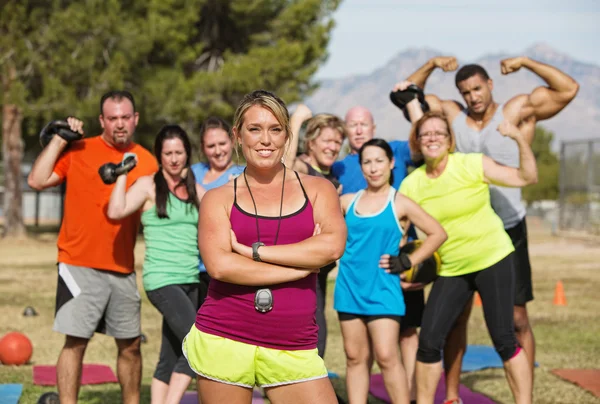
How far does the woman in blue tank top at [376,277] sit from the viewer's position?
5742 millimetres

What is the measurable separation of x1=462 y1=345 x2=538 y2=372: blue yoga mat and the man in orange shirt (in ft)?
10.9

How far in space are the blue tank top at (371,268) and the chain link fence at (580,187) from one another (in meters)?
25.8

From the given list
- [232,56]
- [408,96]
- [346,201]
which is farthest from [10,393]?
[232,56]

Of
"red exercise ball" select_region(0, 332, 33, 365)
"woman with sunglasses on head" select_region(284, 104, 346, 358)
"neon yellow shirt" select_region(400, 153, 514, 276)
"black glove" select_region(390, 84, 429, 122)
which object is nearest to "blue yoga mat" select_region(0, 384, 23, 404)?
"red exercise ball" select_region(0, 332, 33, 365)

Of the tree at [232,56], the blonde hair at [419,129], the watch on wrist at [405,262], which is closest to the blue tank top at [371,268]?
the watch on wrist at [405,262]

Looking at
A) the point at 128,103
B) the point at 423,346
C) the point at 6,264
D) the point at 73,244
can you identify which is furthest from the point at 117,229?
the point at 6,264

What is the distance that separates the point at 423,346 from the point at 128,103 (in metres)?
2.48

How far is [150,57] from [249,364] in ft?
90.8

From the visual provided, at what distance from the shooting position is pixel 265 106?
378cm

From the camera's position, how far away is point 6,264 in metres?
20.1

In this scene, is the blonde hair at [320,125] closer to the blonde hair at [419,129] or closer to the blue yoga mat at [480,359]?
the blonde hair at [419,129]

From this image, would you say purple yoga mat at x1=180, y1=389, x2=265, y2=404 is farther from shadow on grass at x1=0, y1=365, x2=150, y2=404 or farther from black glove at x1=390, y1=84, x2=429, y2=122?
black glove at x1=390, y1=84, x2=429, y2=122

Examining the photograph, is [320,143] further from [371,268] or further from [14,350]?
[14,350]

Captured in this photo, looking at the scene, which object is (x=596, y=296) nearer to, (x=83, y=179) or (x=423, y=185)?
(x=423, y=185)
